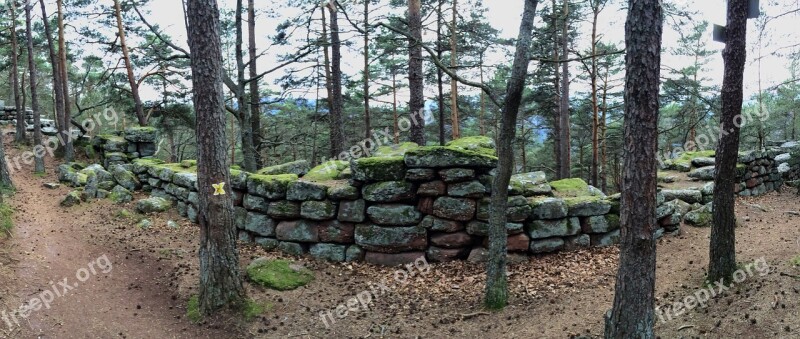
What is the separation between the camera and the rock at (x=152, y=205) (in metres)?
9.34

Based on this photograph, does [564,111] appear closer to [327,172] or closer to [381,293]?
[327,172]

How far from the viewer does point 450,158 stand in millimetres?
6688

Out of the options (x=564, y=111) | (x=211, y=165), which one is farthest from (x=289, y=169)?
(x=564, y=111)

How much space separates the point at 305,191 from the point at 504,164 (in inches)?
138

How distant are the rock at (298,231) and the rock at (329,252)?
0.16 m

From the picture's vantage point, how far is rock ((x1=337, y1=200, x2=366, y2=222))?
703 centimetres

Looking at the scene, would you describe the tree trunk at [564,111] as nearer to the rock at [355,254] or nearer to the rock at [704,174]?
the rock at [704,174]

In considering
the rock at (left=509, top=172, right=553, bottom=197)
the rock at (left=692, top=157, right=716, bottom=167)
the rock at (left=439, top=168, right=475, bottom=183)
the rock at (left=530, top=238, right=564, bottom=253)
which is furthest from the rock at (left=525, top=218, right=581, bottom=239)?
the rock at (left=692, top=157, right=716, bottom=167)

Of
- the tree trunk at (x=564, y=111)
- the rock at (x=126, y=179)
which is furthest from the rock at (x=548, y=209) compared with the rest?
the rock at (x=126, y=179)

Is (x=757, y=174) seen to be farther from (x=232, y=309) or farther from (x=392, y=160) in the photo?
(x=232, y=309)

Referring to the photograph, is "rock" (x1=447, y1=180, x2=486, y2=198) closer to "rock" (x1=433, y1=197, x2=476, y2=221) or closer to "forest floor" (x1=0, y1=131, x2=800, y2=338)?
"rock" (x1=433, y1=197, x2=476, y2=221)

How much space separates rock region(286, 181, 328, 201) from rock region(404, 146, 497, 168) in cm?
164

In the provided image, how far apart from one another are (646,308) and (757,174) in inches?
434

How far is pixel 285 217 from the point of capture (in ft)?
24.4
